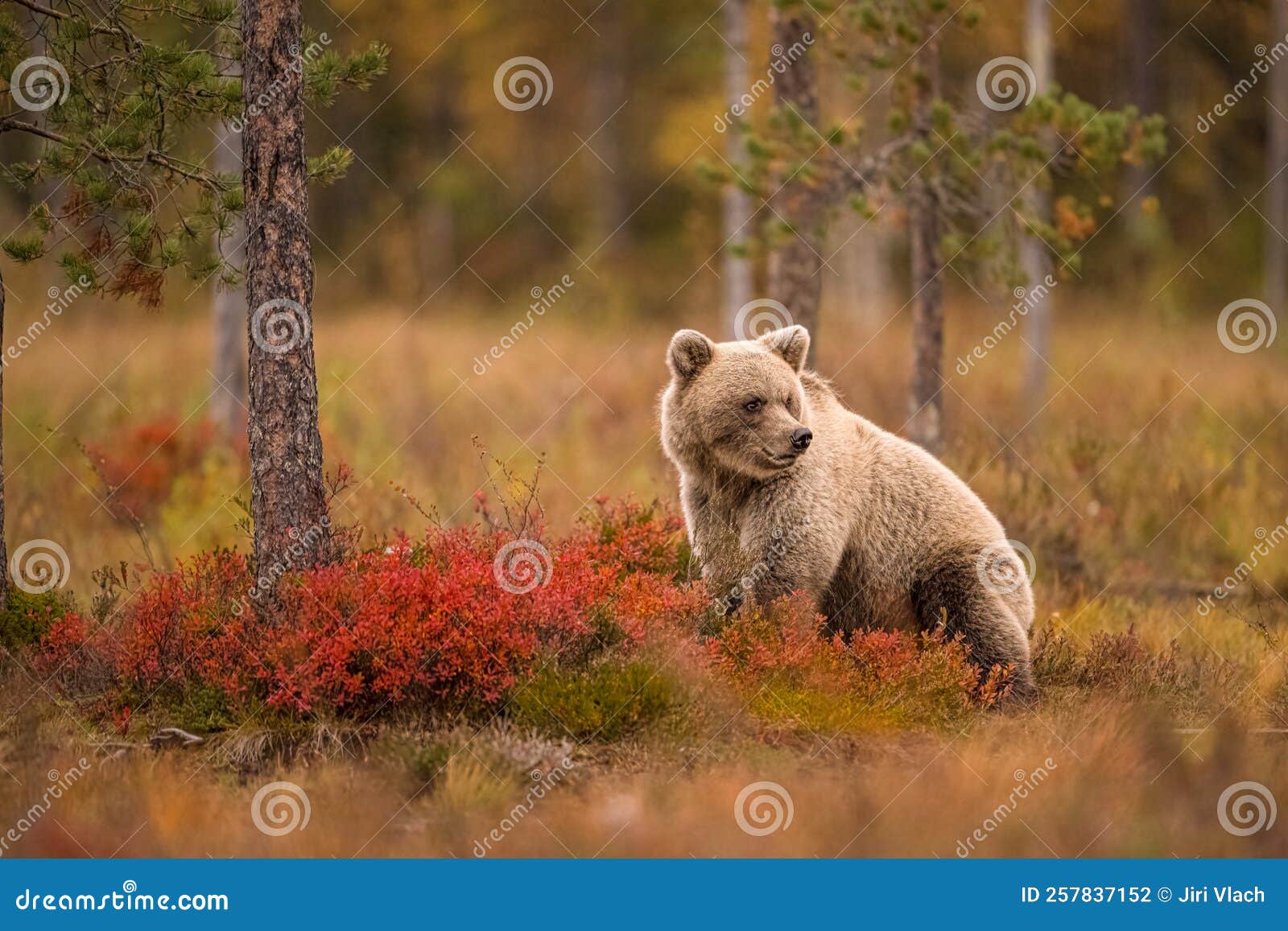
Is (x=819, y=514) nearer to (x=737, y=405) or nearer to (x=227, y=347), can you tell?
(x=737, y=405)

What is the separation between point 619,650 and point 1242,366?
1412cm

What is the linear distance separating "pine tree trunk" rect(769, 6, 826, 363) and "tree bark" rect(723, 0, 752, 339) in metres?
4.61

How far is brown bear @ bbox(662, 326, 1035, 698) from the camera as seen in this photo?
692cm

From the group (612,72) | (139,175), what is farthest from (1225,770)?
(612,72)

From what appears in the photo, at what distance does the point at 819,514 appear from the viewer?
696 cm

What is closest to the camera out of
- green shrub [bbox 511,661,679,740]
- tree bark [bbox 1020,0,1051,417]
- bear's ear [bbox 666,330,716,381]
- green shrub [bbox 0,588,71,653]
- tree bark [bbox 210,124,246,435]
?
green shrub [bbox 511,661,679,740]

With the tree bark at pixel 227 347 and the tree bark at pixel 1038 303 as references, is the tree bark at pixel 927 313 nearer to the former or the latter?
the tree bark at pixel 1038 303

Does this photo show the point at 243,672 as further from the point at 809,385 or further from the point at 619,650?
the point at 809,385

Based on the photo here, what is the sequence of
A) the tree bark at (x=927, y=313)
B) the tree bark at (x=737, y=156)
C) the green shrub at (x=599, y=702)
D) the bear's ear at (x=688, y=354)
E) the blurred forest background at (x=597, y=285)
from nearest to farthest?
the green shrub at (x=599, y=702), the bear's ear at (x=688, y=354), the tree bark at (x=927, y=313), the blurred forest background at (x=597, y=285), the tree bark at (x=737, y=156)

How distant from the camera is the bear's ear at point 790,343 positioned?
24.2 feet

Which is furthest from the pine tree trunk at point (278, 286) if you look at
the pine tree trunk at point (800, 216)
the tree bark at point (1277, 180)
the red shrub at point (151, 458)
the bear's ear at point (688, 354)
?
the tree bark at point (1277, 180)

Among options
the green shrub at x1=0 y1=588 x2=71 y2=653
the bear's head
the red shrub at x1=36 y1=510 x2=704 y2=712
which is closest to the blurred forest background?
the green shrub at x1=0 y1=588 x2=71 y2=653

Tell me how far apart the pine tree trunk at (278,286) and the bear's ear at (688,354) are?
2.07 meters

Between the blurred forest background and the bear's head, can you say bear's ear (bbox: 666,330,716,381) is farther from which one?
the blurred forest background
